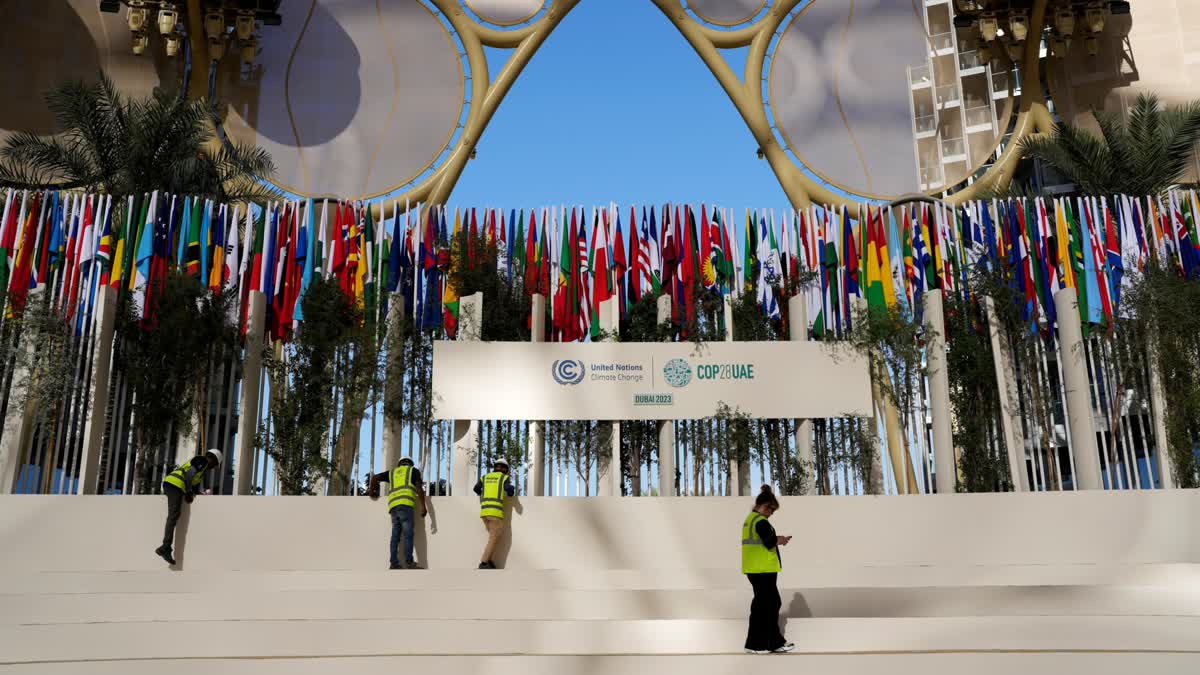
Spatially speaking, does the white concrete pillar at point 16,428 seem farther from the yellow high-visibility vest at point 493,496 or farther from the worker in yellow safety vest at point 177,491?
the yellow high-visibility vest at point 493,496

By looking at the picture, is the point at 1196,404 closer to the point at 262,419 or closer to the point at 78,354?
the point at 262,419

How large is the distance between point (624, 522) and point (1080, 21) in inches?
713

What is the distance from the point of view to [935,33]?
24.0 meters

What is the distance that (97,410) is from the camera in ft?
38.1

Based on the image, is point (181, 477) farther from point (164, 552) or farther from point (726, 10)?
point (726, 10)

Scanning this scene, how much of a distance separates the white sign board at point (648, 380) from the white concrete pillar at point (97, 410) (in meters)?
3.46

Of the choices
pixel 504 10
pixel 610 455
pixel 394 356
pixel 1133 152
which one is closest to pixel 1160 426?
pixel 610 455

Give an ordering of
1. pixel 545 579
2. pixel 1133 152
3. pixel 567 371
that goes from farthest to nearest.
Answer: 1. pixel 1133 152
2. pixel 567 371
3. pixel 545 579

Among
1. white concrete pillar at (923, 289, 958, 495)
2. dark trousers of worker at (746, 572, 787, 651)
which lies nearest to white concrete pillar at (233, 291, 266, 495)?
dark trousers of worker at (746, 572, 787, 651)

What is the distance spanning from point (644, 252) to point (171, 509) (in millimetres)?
8795

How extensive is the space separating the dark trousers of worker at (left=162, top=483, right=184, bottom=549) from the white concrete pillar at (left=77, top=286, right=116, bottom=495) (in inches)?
81.6

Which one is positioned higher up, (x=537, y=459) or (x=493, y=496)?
(x=537, y=459)

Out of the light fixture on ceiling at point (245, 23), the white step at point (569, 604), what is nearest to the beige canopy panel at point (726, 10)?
the light fixture on ceiling at point (245, 23)

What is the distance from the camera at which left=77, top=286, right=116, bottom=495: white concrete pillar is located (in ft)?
37.7
